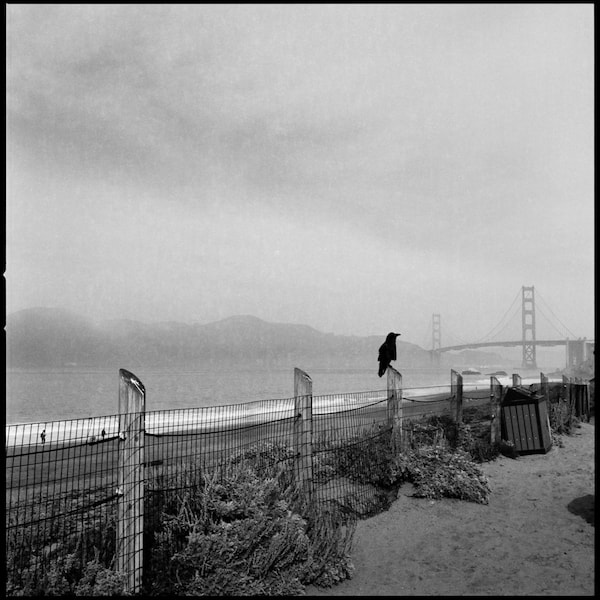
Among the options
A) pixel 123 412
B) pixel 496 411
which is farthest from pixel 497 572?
pixel 496 411

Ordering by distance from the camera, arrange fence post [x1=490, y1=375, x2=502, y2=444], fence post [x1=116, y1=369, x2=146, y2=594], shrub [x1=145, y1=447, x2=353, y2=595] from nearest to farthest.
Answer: fence post [x1=116, y1=369, x2=146, y2=594] < shrub [x1=145, y1=447, x2=353, y2=595] < fence post [x1=490, y1=375, x2=502, y2=444]

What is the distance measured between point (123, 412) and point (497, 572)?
4.30 metres

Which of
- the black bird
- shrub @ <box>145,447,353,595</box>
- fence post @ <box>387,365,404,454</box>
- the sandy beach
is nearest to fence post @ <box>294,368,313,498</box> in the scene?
shrub @ <box>145,447,353,595</box>

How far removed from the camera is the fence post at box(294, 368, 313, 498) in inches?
250

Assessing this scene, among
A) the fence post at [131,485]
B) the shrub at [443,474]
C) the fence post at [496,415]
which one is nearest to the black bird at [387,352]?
the shrub at [443,474]

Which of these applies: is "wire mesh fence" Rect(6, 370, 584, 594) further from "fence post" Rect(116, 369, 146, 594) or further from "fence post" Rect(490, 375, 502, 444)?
"fence post" Rect(490, 375, 502, 444)

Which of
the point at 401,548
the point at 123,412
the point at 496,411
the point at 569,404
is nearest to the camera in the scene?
the point at 123,412

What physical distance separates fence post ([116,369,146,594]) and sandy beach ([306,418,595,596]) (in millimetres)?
1760

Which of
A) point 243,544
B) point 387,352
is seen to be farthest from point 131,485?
point 387,352

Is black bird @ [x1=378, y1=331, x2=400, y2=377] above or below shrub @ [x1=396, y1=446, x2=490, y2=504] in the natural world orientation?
above

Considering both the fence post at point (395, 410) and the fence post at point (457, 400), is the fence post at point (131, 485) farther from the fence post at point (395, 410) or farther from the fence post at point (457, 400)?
the fence post at point (457, 400)

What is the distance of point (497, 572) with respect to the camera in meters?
5.18

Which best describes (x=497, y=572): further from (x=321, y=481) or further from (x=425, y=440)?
(x=425, y=440)

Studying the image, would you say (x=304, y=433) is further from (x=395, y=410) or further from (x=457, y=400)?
(x=457, y=400)
